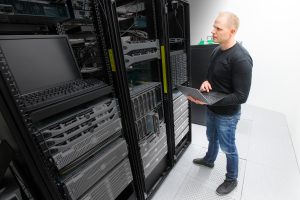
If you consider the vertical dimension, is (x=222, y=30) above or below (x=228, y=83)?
above

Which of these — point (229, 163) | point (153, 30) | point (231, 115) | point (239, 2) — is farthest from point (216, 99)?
point (239, 2)

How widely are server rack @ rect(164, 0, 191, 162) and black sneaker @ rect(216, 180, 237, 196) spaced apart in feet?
1.84

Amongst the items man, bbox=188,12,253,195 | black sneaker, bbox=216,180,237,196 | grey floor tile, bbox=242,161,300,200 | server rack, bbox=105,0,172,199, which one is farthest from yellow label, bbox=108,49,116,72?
grey floor tile, bbox=242,161,300,200

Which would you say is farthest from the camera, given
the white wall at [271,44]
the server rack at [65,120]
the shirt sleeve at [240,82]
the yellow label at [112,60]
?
the white wall at [271,44]

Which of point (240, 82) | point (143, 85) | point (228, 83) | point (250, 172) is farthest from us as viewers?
point (250, 172)

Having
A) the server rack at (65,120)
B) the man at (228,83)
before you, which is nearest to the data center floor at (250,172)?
the man at (228,83)

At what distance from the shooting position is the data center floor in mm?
1716

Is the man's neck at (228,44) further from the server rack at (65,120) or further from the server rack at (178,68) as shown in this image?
the server rack at (65,120)

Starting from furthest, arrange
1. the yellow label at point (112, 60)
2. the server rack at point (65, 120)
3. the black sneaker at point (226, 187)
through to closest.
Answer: the black sneaker at point (226, 187), the yellow label at point (112, 60), the server rack at point (65, 120)

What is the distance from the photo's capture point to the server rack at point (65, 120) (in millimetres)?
790

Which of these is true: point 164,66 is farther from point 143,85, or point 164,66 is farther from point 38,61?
point 38,61

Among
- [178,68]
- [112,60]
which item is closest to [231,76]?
[178,68]

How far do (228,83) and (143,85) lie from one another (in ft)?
2.44

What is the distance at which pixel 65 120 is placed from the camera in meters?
0.95
